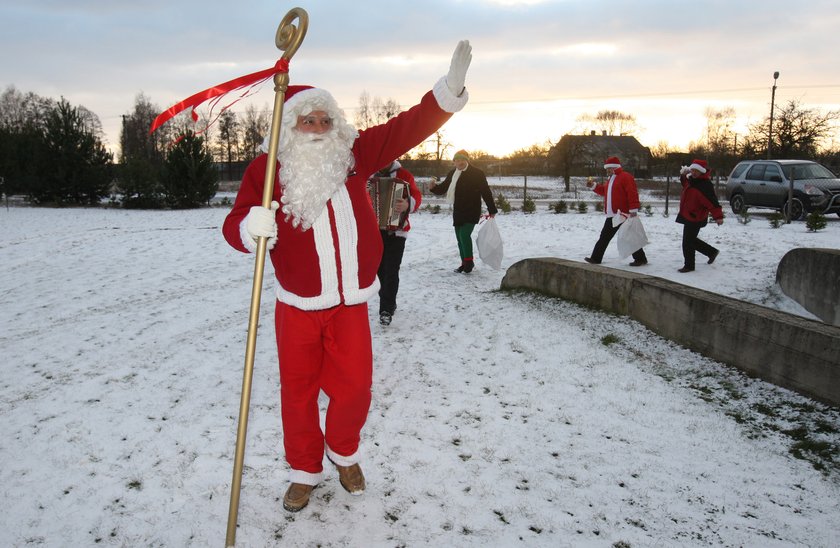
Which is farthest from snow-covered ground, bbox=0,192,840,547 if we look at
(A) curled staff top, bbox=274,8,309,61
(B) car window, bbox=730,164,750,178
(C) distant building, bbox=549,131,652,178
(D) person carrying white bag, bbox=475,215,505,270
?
(C) distant building, bbox=549,131,652,178

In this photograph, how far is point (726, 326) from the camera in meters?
4.77

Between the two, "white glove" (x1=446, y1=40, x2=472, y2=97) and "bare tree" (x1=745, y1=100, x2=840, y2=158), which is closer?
"white glove" (x1=446, y1=40, x2=472, y2=97)

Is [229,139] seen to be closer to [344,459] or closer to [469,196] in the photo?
[469,196]

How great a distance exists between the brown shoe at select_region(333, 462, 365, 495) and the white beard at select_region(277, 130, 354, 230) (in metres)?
1.27

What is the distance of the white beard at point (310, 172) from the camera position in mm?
2850

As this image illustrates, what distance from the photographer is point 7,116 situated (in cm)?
7256

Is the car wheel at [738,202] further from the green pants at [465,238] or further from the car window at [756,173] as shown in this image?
the green pants at [465,238]

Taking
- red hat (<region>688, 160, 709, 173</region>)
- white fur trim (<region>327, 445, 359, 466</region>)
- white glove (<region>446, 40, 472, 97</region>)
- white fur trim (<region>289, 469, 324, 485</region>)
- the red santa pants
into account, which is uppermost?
red hat (<region>688, 160, 709, 173</region>)

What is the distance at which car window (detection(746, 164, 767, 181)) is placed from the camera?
1693cm

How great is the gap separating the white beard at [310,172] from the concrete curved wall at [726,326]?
332 centimetres

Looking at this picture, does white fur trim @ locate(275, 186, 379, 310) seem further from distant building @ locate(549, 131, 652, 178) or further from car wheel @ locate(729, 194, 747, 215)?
distant building @ locate(549, 131, 652, 178)

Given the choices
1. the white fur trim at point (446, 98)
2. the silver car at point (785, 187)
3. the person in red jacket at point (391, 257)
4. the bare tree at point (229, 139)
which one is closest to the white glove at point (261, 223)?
the white fur trim at point (446, 98)

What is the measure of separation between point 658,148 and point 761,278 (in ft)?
229

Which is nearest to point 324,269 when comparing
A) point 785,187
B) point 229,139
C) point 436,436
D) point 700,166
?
point 436,436
